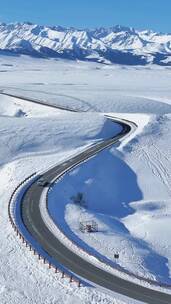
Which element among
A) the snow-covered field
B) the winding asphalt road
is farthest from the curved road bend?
the snow-covered field

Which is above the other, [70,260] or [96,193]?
[70,260]

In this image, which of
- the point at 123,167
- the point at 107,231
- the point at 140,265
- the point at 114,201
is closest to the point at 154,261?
the point at 140,265

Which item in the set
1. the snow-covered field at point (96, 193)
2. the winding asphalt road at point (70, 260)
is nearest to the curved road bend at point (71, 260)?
the winding asphalt road at point (70, 260)

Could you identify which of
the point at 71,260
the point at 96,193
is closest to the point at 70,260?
the point at 71,260

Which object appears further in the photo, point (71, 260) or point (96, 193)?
point (96, 193)

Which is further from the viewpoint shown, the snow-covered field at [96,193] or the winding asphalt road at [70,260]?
the snow-covered field at [96,193]

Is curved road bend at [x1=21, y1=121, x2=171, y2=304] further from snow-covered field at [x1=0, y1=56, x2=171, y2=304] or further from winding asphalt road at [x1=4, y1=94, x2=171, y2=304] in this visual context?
snow-covered field at [x1=0, y1=56, x2=171, y2=304]

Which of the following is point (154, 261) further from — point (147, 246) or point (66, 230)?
point (66, 230)

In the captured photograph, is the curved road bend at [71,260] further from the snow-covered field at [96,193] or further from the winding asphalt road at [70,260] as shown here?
the snow-covered field at [96,193]

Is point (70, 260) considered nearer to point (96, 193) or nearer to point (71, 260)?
point (71, 260)
